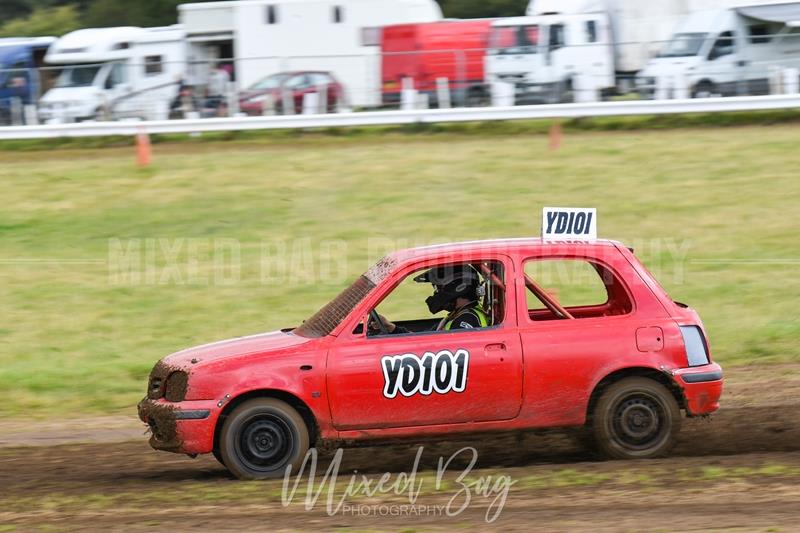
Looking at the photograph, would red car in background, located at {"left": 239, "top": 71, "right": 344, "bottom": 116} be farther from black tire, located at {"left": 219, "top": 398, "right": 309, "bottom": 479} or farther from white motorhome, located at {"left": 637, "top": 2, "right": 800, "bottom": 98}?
black tire, located at {"left": 219, "top": 398, "right": 309, "bottom": 479}

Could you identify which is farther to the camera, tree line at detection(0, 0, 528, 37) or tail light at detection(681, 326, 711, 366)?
tree line at detection(0, 0, 528, 37)

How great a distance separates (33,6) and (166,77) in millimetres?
30913

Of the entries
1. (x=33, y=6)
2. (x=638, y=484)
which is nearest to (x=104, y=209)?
(x=638, y=484)

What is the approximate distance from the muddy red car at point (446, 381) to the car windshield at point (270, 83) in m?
15.1

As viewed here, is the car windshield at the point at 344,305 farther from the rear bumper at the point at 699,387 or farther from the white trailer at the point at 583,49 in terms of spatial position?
the white trailer at the point at 583,49

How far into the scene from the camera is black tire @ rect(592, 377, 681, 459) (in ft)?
23.8

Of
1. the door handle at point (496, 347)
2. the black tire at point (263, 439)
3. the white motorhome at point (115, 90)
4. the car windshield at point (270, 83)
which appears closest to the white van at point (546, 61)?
the car windshield at point (270, 83)

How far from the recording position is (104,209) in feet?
58.6

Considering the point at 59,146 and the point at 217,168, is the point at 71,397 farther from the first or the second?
the point at 59,146

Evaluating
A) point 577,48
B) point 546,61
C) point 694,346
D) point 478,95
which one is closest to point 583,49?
point 577,48

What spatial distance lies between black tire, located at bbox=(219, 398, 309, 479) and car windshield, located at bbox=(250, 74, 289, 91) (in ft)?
51.1

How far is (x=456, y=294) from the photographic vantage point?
7598 mm

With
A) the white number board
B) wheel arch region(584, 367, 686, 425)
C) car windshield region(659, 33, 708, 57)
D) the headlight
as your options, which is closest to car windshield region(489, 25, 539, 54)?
car windshield region(659, 33, 708, 57)

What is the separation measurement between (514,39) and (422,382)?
17.3m
